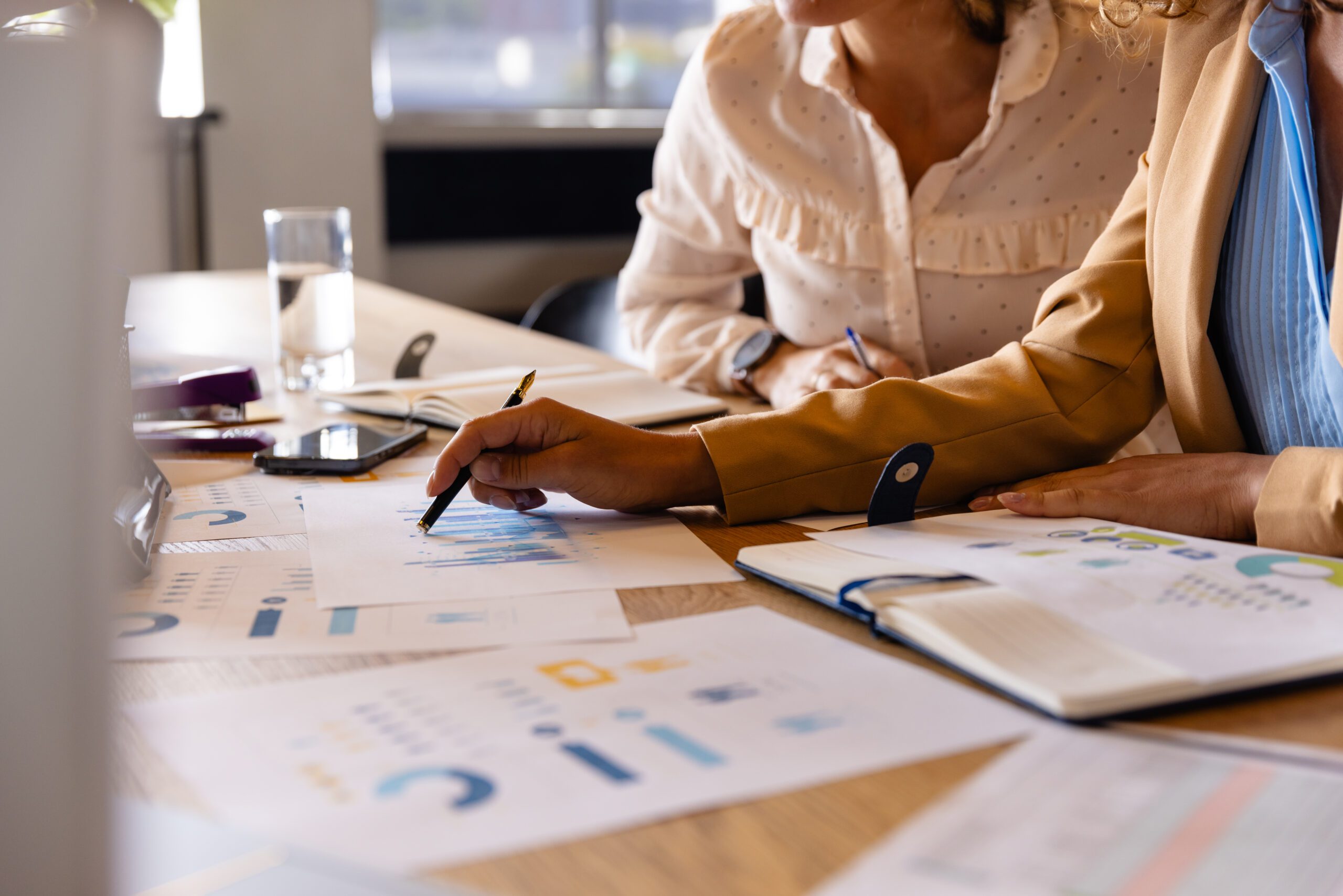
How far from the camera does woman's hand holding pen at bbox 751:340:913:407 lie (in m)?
1.34

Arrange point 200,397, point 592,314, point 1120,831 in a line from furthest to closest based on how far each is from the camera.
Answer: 1. point 592,314
2. point 200,397
3. point 1120,831

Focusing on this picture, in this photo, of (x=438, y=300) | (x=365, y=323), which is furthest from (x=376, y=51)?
(x=365, y=323)

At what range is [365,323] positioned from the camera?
6.35ft

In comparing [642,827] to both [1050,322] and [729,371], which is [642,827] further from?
[729,371]

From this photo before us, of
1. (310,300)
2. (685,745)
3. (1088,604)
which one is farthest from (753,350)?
(685,745)

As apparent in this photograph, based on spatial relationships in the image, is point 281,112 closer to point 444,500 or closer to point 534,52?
point 534,52

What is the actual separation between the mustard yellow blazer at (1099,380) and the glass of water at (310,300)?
709mm

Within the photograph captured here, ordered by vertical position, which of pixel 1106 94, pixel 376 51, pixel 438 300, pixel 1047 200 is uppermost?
pixel 376 51

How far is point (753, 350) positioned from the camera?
1.48 m

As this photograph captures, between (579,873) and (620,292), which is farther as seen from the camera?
(620,292)

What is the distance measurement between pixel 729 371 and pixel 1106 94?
1.78 ft

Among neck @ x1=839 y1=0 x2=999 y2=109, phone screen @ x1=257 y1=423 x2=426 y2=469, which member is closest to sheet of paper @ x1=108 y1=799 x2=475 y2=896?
phone screen @ x1=257 y1=423 x2=426 y2=469

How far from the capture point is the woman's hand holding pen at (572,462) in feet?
2.84

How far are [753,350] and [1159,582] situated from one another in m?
0.86
